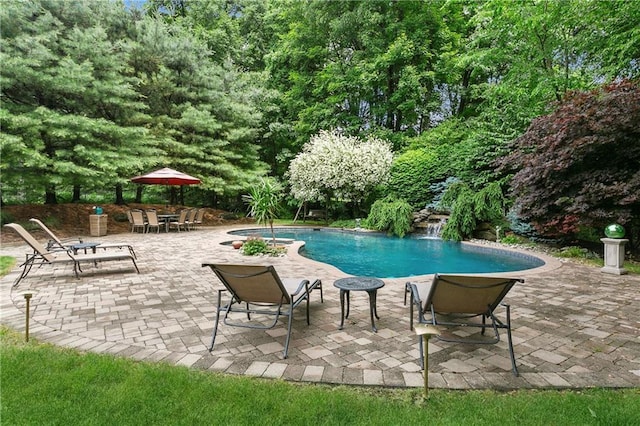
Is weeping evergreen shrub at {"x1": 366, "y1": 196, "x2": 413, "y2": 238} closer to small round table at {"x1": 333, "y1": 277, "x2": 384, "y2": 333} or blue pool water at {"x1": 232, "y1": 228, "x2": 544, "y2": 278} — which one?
blue pool water at {"x1": 232, "y1": 228, "x2": 544, "y2": 278}

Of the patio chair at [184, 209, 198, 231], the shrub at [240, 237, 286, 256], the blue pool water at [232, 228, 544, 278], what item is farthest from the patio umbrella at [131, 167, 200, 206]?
the shrub at [240, 237, 286, 256]

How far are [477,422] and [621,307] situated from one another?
345 centimetres

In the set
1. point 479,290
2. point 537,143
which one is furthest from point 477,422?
point 537,143

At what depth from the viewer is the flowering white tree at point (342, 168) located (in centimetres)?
1473

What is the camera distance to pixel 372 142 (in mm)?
15781

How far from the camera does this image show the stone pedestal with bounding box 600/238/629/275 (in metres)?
6.01

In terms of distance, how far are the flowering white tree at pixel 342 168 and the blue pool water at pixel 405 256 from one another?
2.78 meters

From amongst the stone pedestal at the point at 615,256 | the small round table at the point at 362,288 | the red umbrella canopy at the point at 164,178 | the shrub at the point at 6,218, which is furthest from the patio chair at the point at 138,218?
the stone pedestal at the point at 615,256

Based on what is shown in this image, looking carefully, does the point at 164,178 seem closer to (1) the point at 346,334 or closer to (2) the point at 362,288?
(2) the point at 362,288

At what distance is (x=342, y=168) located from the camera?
48.3 ft

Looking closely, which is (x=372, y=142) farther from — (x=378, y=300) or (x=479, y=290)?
(x=479, y=290)

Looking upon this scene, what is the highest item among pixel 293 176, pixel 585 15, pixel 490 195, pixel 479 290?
pixel 585 15

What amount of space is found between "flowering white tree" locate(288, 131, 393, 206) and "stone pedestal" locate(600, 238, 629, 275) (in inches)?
367

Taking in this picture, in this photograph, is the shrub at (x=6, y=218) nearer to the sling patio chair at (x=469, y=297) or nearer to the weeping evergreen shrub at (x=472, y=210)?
the sling patio chair at (x=469, y=297)
